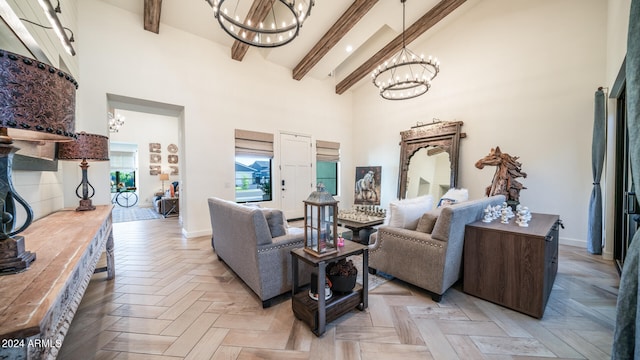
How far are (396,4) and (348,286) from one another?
4.82m

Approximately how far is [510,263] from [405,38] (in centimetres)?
476

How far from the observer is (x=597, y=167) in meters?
3.18

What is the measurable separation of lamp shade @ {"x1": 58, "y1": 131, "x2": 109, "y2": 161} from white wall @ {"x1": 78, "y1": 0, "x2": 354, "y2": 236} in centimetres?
167

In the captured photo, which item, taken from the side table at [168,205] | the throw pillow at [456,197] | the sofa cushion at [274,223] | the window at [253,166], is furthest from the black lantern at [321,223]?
the side table at [168,205]

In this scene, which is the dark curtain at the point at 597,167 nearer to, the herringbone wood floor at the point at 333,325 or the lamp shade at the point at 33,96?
the herringbone wood floor at the point at 333,325

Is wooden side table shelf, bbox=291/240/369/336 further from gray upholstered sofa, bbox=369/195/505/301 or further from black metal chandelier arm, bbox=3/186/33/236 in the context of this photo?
black metal chandelier arm, bbox=3/186/33/236

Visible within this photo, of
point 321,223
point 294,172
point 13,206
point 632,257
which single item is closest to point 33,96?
point 13,206

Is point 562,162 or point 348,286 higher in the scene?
point 562,162

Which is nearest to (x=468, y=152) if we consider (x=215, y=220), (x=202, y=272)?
(x=215, y=220)

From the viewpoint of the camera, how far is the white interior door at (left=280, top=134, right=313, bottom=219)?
5.71 metres

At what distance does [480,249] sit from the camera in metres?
2.20

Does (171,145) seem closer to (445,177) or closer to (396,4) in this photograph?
(396,4)

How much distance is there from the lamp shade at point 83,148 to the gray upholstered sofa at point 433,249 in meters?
3.22

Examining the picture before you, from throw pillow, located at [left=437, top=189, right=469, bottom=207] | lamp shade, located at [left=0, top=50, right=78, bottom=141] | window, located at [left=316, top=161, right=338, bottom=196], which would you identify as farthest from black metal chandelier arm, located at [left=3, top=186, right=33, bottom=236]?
window, located at [left=316, top=161, right=338, bottom=196]
